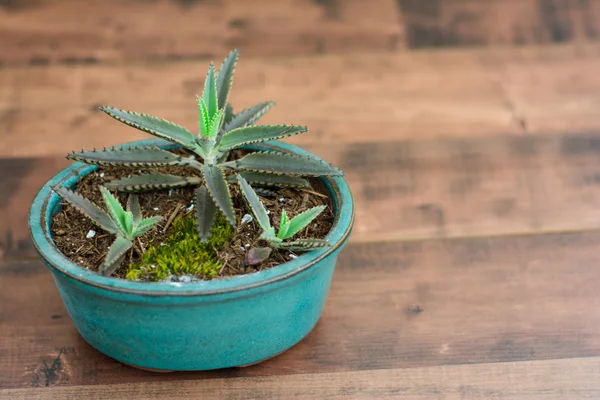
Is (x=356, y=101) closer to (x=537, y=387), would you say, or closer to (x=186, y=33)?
(x=186, y=33)

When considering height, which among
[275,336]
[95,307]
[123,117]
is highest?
[123,117]

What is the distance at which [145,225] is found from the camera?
1.35 metres

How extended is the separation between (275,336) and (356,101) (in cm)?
103

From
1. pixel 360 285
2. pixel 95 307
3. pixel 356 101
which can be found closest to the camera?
pixel 95 307

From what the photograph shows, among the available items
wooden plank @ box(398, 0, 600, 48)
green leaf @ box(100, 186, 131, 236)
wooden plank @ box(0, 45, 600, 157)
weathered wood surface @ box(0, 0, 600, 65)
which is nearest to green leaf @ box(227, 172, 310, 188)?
green leaf @ box(100, 186, 131, 236)

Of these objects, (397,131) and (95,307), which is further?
(397,131)

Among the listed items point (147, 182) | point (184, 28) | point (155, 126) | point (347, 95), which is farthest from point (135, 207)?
point (184, 28)

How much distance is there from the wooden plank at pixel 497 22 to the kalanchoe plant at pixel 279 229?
1.29 metres

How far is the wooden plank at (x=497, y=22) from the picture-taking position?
2.52 meters

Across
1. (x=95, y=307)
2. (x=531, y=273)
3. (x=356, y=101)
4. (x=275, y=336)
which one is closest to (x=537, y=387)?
(x=531, y=273)

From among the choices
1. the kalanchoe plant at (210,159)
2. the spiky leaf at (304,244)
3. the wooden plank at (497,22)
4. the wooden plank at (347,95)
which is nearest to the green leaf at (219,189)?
the kalanchoe plant at (210,159)

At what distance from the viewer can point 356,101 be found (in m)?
2.28

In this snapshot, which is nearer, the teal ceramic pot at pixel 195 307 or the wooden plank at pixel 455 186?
the teal ceramic pot at pixel 195 307

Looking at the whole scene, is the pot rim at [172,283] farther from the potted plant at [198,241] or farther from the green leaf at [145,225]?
the green leaf at [145,225]
